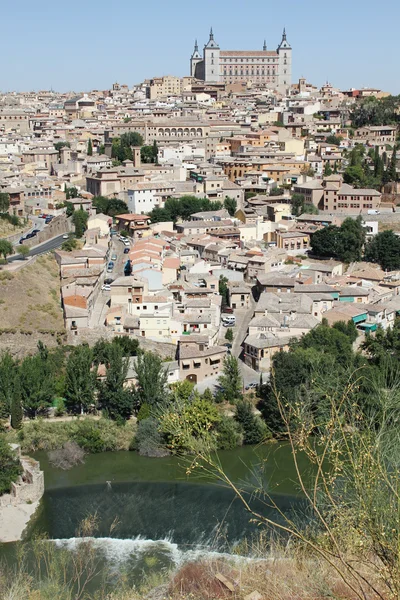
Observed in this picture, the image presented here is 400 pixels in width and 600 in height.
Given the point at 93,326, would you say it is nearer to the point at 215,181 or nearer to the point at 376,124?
the point at 215,181

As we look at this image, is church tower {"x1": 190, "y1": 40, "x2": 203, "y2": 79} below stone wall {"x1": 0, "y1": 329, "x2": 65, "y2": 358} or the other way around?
the other way around

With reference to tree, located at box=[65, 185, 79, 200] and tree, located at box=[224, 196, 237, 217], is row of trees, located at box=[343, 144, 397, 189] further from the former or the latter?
tree, located at box=[65, 185, 79, 200]

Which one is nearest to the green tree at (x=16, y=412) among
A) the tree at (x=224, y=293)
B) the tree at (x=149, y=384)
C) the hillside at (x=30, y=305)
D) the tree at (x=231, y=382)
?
the tree at (x=149, y=384)

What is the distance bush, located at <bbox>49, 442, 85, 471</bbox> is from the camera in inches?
328

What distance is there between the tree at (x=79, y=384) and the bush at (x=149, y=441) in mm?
962

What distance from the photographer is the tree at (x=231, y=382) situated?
9633 millimetres

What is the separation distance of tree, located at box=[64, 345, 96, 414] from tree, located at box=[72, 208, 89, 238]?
6.30 meters

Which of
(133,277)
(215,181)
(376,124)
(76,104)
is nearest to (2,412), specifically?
(133,277)

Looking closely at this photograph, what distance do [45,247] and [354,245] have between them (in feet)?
20.6

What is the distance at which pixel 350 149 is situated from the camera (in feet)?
71.7

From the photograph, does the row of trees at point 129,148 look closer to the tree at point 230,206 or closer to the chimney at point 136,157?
the chimney at point 136,157

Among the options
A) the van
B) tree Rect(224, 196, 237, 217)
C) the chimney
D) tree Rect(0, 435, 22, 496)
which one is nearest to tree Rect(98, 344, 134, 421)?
tree Rect(0, 435, 22, 496)

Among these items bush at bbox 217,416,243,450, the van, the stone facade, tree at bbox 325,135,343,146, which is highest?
the stone facade

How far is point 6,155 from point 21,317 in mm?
12026
